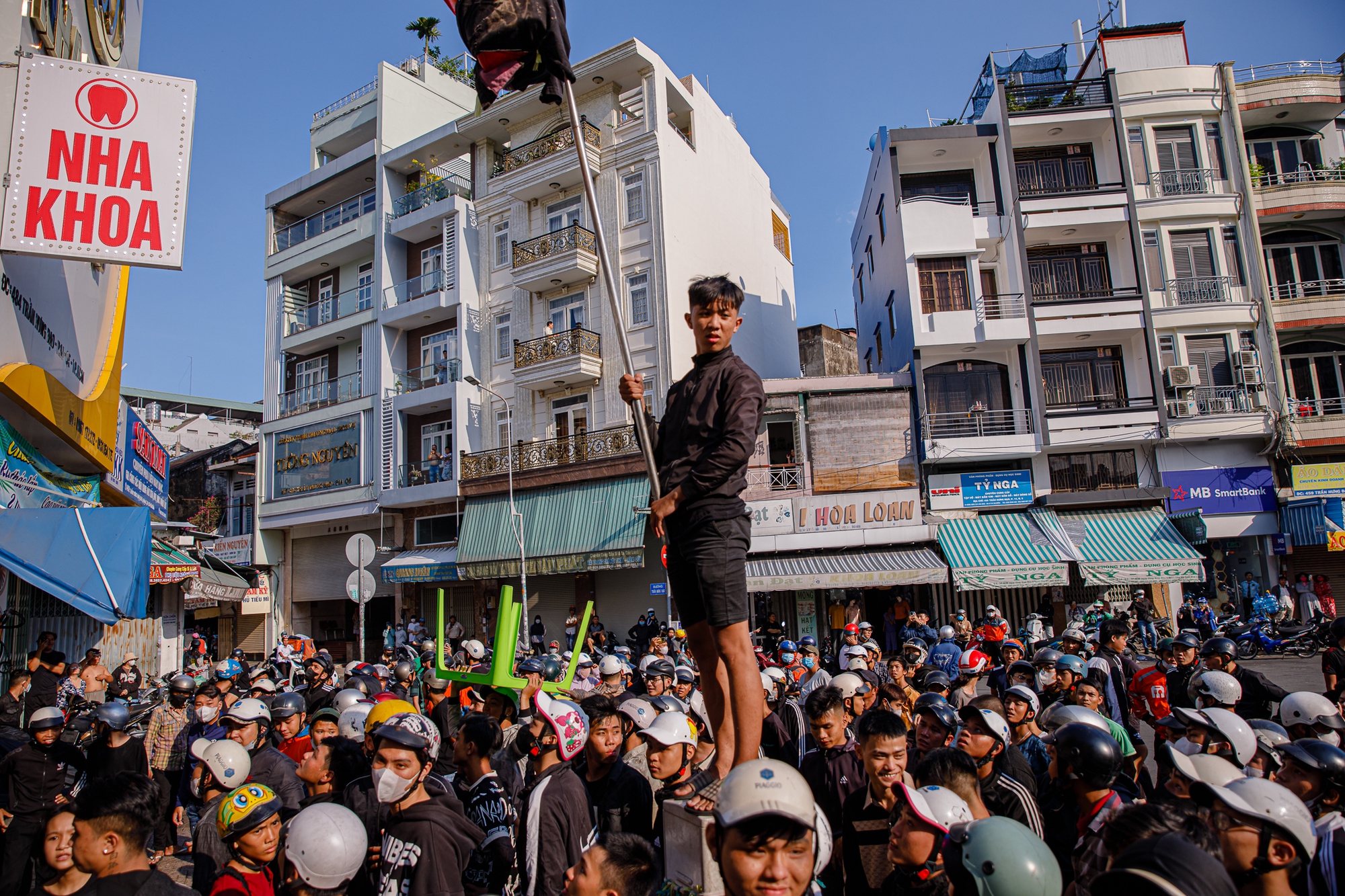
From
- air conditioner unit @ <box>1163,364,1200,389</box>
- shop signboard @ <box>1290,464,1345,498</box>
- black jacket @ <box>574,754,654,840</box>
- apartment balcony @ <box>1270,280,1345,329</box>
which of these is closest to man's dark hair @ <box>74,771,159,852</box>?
black jacket @ <box>574,754,654,840</box>

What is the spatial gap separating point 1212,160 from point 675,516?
27759 millimetres

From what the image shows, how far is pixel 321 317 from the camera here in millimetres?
32344

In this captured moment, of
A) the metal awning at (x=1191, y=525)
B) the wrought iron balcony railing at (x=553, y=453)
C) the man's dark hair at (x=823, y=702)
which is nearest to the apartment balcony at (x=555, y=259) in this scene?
the wrought iron balcony railing at (x=553, y=453)

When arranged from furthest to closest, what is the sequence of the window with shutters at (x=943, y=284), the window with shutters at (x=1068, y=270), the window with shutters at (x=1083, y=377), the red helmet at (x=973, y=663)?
the window with shutters at (x=1068, y=270) → the window with shutters at (x=943, y=284) → the window with shutters at (x=1083, y=377) → the red helmet at (x=973, y=663)

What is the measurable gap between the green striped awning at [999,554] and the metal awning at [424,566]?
15.1 meters

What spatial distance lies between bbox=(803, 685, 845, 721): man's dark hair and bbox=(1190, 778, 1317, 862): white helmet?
2.46 m

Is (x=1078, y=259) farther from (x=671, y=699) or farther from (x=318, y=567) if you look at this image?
(x=318, y=567)

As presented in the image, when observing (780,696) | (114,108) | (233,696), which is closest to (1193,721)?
(780,696)

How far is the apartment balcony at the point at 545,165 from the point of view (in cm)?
2691

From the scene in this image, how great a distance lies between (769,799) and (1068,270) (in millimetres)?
26572

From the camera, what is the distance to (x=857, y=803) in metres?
4.46

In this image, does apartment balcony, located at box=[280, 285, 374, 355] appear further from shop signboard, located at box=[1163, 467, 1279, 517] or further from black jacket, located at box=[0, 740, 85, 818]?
shop signboard, located at box=[1163, 467, 1279, 517]

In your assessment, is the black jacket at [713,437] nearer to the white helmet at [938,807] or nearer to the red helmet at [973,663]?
the white helmet at [938,807]

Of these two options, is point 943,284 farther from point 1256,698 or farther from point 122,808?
point 122,808
